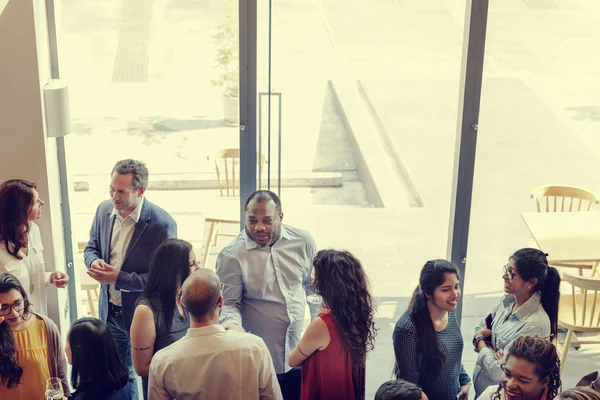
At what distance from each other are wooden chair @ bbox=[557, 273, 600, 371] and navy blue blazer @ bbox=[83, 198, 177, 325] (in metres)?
2.41

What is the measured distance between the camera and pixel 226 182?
15.8 feet

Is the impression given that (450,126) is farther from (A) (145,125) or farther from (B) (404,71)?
(A) (145,125)

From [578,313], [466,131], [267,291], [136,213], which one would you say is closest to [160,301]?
[267,291]

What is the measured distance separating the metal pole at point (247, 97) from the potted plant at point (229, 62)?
0.16 ft

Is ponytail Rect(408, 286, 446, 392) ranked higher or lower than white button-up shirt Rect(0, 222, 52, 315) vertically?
lower

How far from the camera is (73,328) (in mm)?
3453

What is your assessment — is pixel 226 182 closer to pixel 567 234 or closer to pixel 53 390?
pixel 53 390

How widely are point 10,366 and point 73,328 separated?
433 millimetres

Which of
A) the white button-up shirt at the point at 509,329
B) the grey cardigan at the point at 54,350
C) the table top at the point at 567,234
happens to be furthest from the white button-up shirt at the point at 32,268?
the table top at the point at 567,234

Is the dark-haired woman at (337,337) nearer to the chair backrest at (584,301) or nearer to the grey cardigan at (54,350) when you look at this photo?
the grey cardigan at (54,350)

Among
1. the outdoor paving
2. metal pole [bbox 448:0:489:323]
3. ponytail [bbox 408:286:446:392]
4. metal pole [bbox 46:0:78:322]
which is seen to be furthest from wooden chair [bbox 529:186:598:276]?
metal pole [bbox 46:0:78:322]

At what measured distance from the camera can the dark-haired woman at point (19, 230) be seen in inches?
159

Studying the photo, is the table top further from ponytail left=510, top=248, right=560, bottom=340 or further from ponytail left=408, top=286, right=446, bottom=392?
ponytail left=408, top=286, right=446, bottom=392

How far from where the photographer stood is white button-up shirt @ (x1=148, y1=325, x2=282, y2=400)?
323 cm
